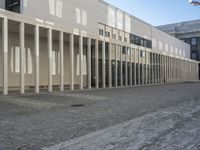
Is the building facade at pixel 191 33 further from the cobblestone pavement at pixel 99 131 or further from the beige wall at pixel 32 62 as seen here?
the cobblestone pavement at pixel 99 131

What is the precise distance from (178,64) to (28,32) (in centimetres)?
3656

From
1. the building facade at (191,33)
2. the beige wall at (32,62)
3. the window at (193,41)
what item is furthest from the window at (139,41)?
the window at (193,41)

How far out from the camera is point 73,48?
28.9m

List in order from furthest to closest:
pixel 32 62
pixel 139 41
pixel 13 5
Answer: pixel 139 41, pixel 32 62, pixel 13 5

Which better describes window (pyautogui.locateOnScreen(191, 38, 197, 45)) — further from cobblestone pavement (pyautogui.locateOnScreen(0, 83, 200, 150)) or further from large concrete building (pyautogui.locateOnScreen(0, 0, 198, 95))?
cobblestone pavement (pyautogui.locateOnScreen(0, 83, 200, 150))

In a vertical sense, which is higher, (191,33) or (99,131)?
(191,33)

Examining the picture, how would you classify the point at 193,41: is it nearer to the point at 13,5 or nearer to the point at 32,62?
the point at 32,62

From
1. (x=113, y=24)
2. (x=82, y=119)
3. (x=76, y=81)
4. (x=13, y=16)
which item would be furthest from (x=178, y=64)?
(x=82, y=119)

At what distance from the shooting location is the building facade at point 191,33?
73.1 metres

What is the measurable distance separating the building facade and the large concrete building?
2958 cm

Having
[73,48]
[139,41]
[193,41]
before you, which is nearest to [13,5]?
[73,48]

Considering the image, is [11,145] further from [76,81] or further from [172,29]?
[172,29]

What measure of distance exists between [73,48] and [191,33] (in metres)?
54.1

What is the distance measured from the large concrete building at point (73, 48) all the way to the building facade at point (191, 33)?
1165 inches
